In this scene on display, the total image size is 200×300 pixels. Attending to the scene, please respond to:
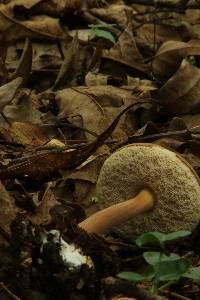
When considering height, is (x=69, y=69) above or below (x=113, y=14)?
below

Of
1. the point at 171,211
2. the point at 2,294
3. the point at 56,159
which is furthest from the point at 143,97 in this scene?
the point at 2,294

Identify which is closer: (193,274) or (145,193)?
(193,274)

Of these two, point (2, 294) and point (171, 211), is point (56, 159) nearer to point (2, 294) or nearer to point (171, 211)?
point (171, 211)

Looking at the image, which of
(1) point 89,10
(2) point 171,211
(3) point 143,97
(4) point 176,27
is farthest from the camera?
(1) point 89,10

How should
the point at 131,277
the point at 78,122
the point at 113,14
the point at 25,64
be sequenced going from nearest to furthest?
the point at 131,277
the point at 78,122
the point at 25,64
the point at 113,14

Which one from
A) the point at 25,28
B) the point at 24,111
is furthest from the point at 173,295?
the point at 25,28

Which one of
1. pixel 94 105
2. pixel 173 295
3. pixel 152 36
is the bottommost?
pixel 173 295

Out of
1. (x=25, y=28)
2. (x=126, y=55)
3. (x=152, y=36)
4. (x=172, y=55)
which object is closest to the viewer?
(x=172, y=55)

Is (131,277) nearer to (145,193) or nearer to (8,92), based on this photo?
(145,193)

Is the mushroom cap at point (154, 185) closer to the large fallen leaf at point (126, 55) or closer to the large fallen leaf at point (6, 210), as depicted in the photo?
the large fallen leaf at point (6, 210)
